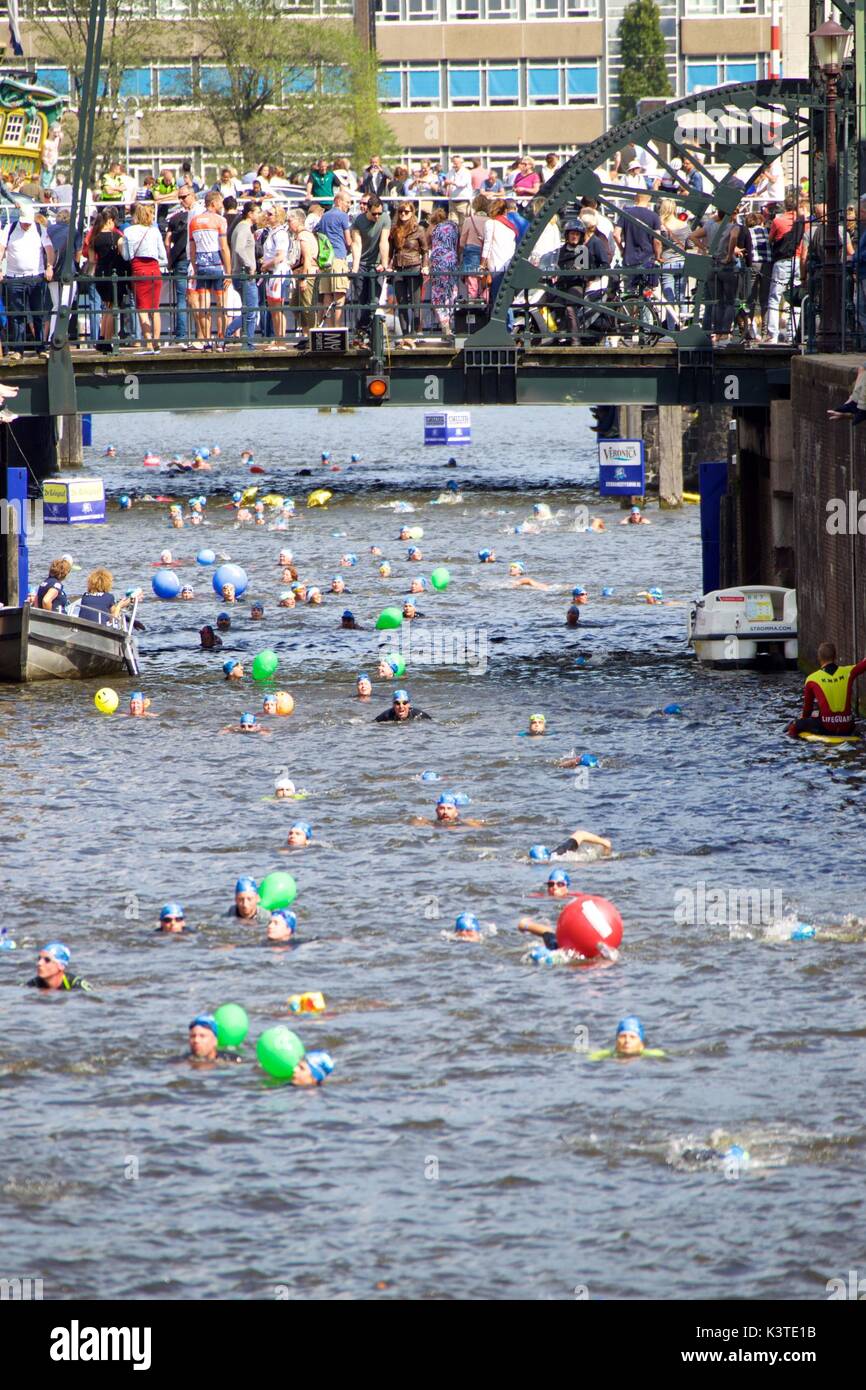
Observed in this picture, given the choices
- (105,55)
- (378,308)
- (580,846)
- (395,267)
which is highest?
(105,55)

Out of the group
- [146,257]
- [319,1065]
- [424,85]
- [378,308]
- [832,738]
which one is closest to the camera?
[319,1065]

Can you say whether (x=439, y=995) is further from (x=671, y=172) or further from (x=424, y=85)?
(x=424, y=85)

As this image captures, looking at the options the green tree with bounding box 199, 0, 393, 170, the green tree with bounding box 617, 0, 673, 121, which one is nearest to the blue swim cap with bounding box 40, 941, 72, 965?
the green tree with bounding box 199, 0, 393, 170

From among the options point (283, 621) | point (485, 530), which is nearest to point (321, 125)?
point (485, 530)

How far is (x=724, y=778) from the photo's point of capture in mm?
23672

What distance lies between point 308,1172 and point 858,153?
66.7ft

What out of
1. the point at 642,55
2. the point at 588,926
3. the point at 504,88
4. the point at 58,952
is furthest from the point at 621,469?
the point at 504,88

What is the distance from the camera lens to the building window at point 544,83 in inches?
4181

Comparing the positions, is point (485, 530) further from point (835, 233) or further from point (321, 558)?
point (835, 233)

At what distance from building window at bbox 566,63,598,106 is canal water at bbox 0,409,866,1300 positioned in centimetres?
7920

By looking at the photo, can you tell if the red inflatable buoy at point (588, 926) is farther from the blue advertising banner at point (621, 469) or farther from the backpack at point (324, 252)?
the blue advertising banner at point (621, 469)

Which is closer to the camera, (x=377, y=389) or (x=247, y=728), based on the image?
(x=247, y=728)

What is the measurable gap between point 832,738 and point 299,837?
7.30 meters

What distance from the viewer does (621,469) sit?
154ft
